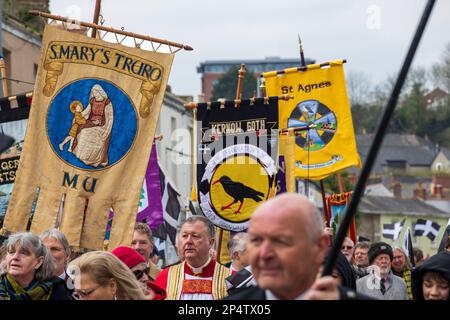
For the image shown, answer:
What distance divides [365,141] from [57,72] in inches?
3613

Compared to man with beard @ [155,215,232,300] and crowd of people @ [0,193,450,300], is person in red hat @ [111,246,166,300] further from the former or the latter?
man with beard @ [155,215,232,300]

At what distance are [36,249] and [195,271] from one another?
2.03m

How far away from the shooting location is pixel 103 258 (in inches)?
259

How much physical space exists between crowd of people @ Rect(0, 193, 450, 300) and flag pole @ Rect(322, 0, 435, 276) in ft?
0.54

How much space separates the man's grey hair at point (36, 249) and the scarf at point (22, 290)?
0.06m

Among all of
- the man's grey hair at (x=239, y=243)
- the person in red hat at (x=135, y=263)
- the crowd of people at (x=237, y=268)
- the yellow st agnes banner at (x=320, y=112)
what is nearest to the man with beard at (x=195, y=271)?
the crowd of people at (x=237, y=268)

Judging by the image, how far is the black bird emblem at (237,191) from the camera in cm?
1179

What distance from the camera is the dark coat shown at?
7.30 meters

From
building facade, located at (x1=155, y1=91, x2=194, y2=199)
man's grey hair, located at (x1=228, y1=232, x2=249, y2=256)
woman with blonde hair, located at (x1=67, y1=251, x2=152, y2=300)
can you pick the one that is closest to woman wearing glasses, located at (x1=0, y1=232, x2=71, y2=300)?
woman with blonde hair, located at (x1=67, y1=251, x2=152, y2=300)

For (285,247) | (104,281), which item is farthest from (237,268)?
(285,247)

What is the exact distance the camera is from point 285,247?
4723 millimetres

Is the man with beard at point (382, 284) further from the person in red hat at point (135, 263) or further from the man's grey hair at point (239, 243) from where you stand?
the person in red hat at point (135, 263)

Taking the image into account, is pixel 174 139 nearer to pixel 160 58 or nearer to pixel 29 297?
pixel 160 58
